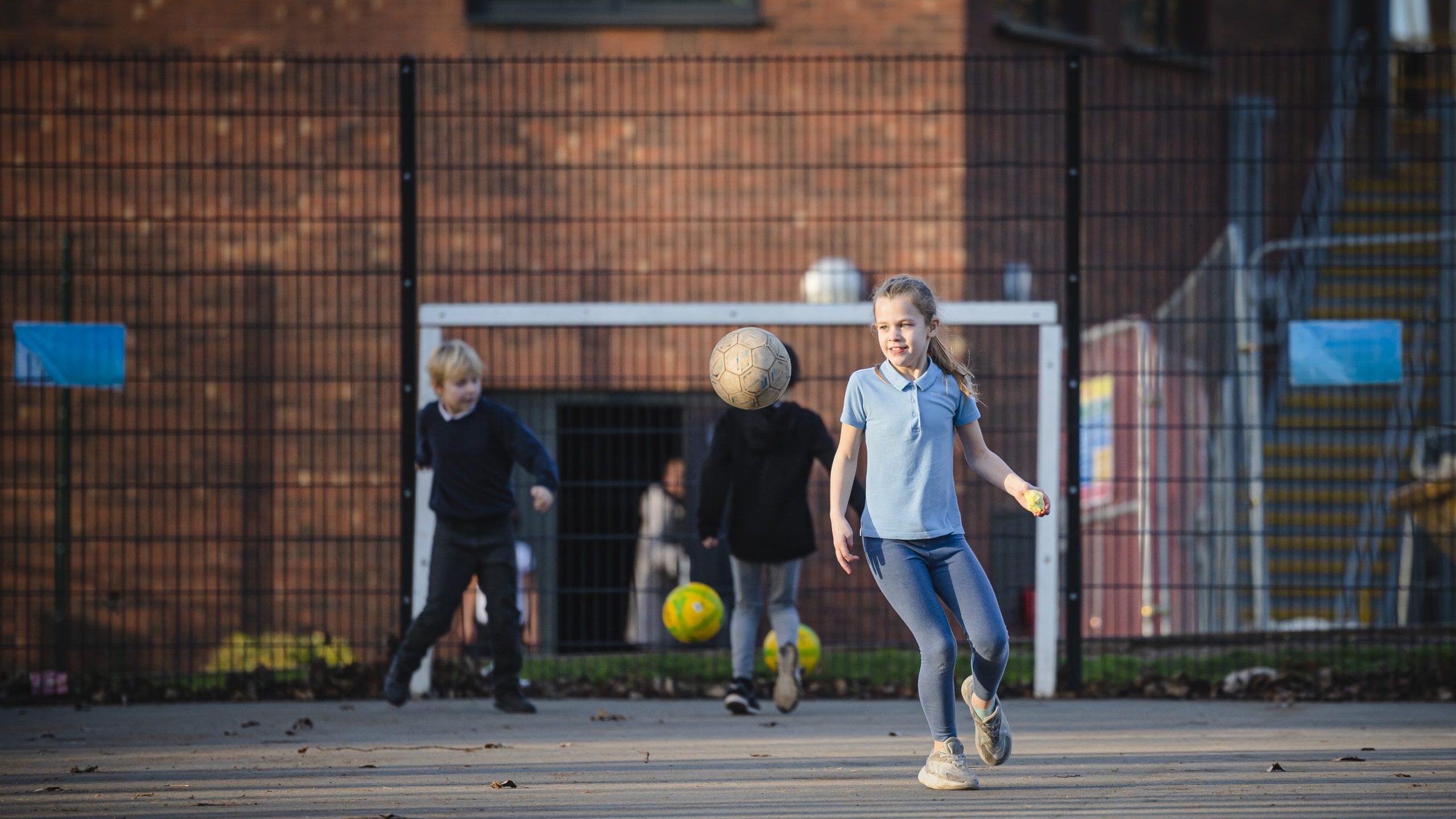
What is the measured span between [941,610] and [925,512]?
1.07ft

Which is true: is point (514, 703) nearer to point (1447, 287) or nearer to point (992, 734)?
point (992, 734)

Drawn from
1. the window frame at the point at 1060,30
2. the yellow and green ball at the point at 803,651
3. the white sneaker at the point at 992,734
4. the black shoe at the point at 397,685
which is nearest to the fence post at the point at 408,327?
the black shoe at the point at 397,685

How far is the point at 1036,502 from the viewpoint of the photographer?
471 centimetres

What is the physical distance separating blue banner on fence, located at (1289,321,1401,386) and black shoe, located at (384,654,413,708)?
461 cm

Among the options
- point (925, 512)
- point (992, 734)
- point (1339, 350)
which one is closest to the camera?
point (925, 512)

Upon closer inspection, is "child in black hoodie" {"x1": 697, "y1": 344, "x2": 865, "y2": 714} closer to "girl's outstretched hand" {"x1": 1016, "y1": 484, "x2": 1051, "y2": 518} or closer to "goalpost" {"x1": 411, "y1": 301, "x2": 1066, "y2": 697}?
"goalpost" {"x1": 411, "y1": 301, "x2": 1066, "y2": 697}

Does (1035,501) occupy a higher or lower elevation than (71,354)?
lower

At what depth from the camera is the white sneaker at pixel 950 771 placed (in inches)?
196

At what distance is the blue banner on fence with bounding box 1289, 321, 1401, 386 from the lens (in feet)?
25.4

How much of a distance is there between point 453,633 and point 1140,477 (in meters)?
4.09

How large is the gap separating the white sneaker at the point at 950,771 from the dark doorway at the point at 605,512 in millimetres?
3186

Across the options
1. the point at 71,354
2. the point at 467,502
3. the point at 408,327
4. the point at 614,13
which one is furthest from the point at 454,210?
the point at 467,502

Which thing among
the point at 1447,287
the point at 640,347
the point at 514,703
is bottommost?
the point at 514,703

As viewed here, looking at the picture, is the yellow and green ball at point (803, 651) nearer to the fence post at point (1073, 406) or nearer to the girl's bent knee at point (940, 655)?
the fence post at point (1073, 406)
